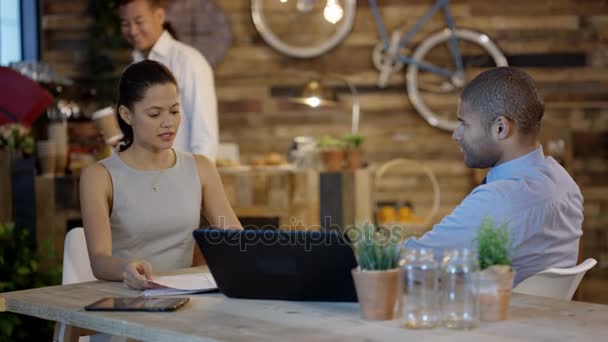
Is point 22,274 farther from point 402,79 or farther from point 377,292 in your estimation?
point 402,79

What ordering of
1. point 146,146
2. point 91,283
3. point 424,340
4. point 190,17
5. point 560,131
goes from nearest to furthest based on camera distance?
point 424,340 < point 91,283 < point 146,146 < point 560,131 < point 190,17

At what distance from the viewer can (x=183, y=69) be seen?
13.7 feet

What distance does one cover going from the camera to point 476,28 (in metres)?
6.62

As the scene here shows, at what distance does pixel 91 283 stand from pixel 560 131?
4831mm

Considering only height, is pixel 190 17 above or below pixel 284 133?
above

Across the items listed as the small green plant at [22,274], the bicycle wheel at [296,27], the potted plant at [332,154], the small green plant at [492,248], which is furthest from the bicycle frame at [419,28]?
the small green plant at [492,248]

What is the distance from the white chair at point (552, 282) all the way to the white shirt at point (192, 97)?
232 centimetres

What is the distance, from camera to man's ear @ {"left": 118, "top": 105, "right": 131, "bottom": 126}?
262 centimetres

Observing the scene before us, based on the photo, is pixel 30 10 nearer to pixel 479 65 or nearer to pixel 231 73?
pixel 231 73

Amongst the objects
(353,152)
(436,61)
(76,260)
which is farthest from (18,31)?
(76,260)

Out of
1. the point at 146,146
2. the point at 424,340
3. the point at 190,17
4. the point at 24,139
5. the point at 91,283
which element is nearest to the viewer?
the point at 424,340

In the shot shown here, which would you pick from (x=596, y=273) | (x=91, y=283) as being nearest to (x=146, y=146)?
(x=91, y=283)

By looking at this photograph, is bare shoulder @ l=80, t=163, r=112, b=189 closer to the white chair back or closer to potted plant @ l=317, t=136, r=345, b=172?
the white chair back

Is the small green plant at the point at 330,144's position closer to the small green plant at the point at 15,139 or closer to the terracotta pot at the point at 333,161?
the terracotta pot at the point at 333,161
